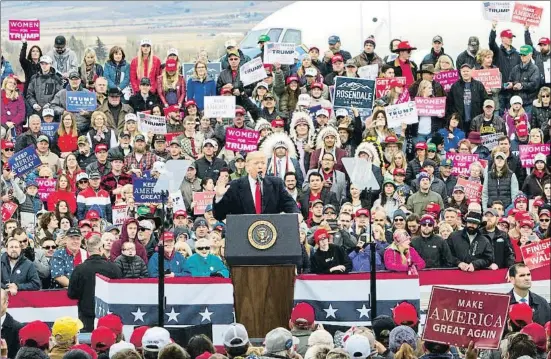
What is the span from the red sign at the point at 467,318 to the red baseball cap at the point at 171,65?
1266 centimetres

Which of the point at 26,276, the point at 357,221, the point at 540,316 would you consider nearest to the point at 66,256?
the point at 26,276

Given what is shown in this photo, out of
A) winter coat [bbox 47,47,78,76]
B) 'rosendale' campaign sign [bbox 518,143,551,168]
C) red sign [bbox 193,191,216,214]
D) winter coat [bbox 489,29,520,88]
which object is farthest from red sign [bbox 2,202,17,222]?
winter coat [bbox 489,29,520,88]

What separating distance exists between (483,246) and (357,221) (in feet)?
4.80

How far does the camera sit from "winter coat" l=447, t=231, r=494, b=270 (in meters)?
19.1

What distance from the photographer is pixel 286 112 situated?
24.5 meters

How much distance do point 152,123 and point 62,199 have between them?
8.74 ft

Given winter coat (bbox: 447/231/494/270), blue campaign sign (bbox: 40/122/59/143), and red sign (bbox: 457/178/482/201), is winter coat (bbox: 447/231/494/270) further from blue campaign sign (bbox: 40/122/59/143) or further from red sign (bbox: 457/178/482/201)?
blue campaign sign (bbox: 40/122/59/143)

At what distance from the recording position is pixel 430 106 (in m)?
24.5

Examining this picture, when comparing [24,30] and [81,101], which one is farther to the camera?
[24,30]

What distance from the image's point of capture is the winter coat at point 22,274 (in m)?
17.9

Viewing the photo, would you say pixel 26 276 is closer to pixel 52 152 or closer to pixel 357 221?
pixel 357 221

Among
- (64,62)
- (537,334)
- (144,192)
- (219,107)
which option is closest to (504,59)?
(219,107)

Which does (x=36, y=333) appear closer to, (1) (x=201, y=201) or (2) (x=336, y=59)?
(1) (x=201, y=201)

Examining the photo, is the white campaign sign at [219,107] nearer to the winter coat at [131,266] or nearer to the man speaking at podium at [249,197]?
the winter coat at [131,266]
